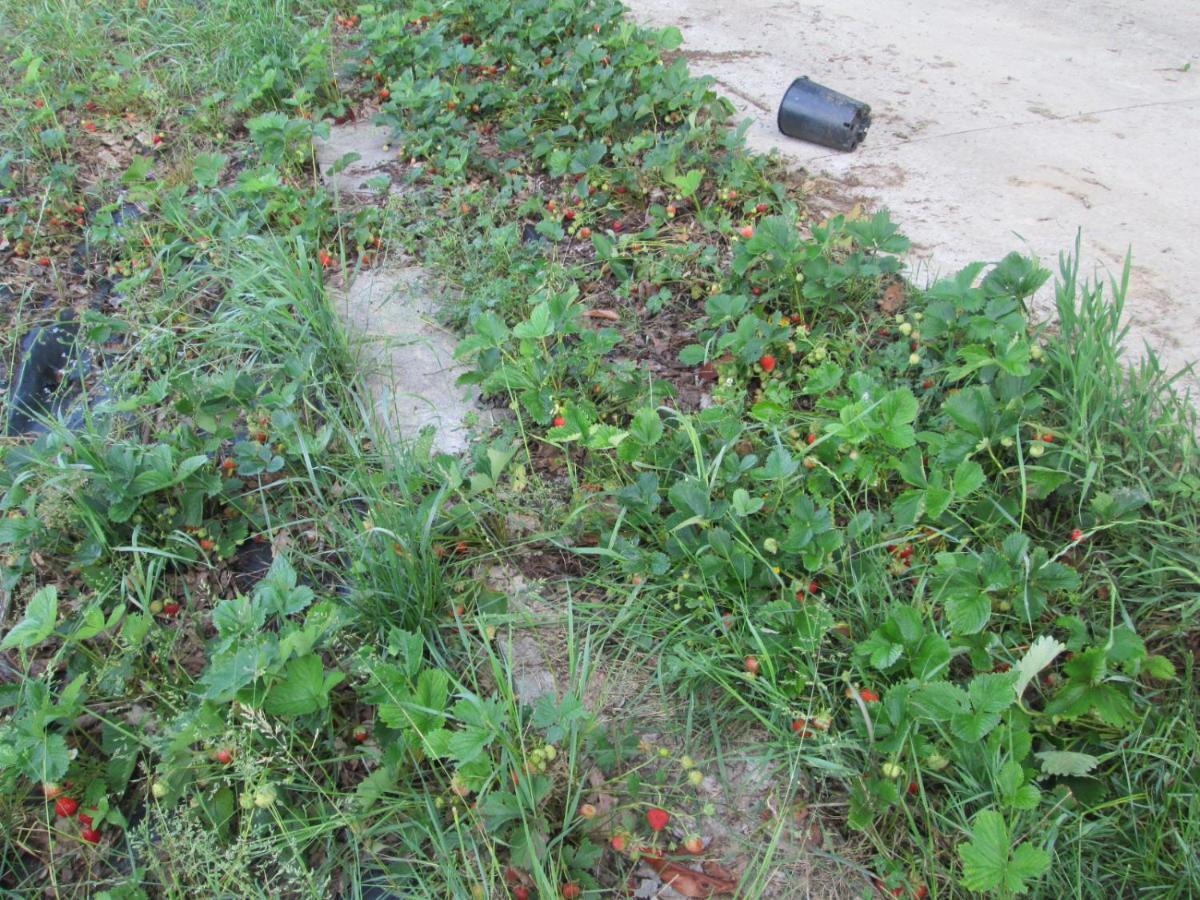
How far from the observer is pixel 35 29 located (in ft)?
16.3

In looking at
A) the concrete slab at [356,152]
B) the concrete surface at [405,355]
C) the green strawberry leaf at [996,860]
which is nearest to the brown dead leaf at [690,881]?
the green strawberry leaf at [996,860]

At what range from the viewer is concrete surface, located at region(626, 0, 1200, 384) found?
9.70 ft

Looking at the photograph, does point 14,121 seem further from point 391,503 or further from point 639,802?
point 639,802

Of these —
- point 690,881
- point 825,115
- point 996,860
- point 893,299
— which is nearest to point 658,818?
point 690,881

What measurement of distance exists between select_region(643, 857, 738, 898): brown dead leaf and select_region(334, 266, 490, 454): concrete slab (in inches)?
53.4

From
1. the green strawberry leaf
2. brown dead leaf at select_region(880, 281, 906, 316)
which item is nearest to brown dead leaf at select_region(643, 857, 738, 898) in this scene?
the green strawberry leaf

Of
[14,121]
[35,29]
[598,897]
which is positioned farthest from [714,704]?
[35,29]

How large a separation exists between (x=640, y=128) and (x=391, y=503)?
2246mm

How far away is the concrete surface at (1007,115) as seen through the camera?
296 cm

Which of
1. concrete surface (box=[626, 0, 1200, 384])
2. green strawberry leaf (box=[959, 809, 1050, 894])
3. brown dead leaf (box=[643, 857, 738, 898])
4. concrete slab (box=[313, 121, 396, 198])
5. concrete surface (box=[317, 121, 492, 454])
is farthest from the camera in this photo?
concrete slab (box=[313, 121, 396, 198])

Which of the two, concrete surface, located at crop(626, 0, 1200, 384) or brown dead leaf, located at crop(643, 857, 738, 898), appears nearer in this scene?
brown dead leaf, located at crop(643, 857, 738, 898)

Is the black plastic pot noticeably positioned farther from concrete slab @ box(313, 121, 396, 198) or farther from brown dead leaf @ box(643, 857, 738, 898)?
brown dead leaf @ box(643, 857, 738, 898)

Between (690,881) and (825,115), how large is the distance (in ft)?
9.62

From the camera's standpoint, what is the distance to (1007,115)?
11.9 feet
